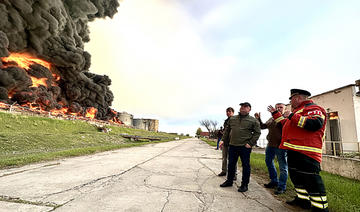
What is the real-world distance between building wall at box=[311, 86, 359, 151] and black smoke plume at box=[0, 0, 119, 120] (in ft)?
157

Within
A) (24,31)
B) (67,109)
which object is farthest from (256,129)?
(67,109)

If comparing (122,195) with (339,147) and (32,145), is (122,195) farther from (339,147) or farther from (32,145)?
(339,147)

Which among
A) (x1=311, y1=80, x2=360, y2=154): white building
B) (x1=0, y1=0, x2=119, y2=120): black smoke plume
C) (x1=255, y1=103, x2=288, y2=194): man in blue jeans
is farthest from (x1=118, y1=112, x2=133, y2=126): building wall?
(x1=255, y1=103, x2=288, y2=194): man in blue jeans

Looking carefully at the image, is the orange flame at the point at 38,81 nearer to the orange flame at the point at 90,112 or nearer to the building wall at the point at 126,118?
the orange flame at the point at 90,112

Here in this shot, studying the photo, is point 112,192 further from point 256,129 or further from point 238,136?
point 256,129

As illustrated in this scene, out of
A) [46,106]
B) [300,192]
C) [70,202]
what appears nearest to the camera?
[70,202]

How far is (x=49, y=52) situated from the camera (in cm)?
4525

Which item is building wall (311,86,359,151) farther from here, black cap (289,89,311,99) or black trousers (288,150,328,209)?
black trousers (288,150,328,209)

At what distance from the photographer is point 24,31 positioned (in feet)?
124

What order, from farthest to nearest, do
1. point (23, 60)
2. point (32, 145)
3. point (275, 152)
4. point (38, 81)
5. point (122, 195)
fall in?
1. point (38, 81)
2. point (23, 60)
3. point (32, 145)
4. point (275, 152)
5. point (122, 195)

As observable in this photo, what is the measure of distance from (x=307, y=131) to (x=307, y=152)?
1.03 ft

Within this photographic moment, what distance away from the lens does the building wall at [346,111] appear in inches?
415

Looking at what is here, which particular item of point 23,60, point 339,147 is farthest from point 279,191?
point 23,60

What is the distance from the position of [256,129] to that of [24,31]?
53711mm
